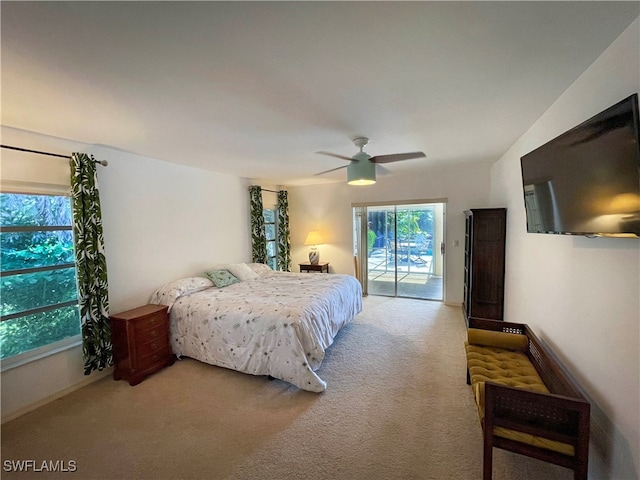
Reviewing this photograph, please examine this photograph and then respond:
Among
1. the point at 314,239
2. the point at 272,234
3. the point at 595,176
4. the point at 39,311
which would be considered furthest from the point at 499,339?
the point at 272,234

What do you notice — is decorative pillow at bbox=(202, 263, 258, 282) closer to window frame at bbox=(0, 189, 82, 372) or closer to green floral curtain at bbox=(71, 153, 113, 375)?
green floral curtain at bbox=(71, 153, 113, 375)

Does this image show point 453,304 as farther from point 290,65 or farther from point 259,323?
point 290,65

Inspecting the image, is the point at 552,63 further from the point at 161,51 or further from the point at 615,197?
the point at 161,51

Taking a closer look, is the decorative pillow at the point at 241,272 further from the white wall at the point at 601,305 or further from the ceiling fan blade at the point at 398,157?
the white wall at the point at 601,305

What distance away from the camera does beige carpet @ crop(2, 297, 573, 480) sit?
1769 mm

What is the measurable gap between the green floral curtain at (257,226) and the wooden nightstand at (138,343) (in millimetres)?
2246

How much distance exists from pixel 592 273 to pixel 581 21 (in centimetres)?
125

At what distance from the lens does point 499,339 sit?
2.39 m

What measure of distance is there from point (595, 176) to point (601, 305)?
27.0 inches

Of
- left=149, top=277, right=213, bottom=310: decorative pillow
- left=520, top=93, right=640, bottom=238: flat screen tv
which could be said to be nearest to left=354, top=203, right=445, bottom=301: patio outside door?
left=149, top=277, right=213, bottom=310: decorative pillow

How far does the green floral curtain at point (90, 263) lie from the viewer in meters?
2.60

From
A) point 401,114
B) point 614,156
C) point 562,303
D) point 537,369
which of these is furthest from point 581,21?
point 537,369

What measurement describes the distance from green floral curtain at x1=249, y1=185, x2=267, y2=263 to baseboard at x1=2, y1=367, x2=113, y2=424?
8.93ft

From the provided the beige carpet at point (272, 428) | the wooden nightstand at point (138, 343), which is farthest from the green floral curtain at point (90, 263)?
the beige carpet at point (272, 428)
